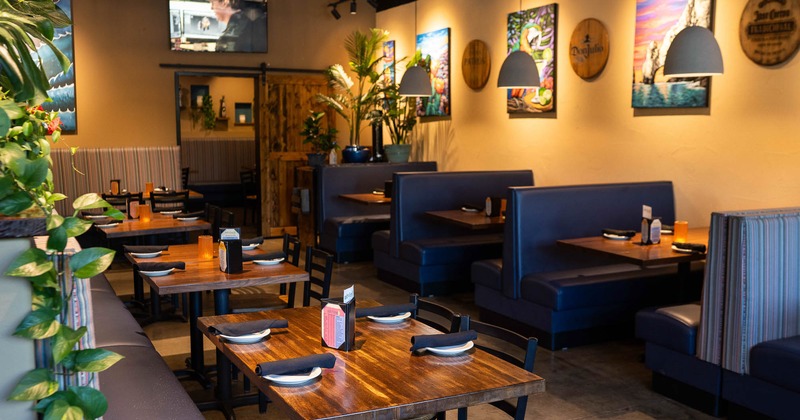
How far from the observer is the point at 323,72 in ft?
34.9

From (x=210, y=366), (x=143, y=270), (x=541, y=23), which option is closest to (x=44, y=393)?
(x=143, y=270)

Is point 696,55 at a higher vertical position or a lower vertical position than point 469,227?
higher

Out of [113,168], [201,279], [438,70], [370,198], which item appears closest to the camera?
[201,279]

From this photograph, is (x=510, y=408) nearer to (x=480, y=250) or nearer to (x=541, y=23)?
(x=480, y=250)

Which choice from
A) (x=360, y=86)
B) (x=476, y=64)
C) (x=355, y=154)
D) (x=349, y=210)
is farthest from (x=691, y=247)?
(x=360, y=86)

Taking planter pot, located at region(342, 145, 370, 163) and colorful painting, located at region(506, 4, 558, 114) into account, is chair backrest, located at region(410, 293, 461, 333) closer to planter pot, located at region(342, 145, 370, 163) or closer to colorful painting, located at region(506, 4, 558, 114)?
colorful painting, located at region(506, 4, 558, 114)

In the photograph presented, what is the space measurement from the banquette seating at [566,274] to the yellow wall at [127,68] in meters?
5.64

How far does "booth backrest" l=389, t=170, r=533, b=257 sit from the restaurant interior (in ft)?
0.08

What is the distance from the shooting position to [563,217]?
5609mm

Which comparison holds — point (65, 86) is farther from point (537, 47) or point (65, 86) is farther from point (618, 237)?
point (618, 237)

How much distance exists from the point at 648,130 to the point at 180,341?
4094 millimetres

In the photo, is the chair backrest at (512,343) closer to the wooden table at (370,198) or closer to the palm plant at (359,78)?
the wooden table at (370,198)

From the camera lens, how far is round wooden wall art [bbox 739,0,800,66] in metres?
5.05

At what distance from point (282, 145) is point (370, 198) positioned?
2.95 meters
